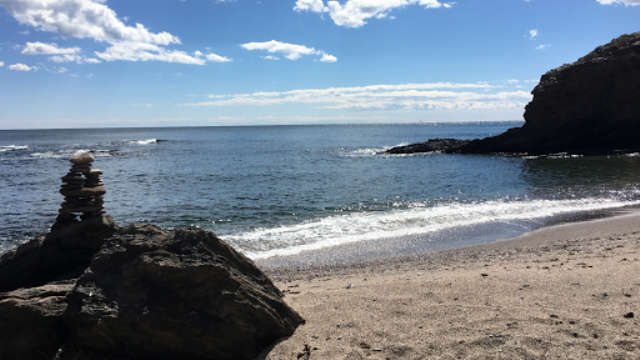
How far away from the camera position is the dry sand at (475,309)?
442cm

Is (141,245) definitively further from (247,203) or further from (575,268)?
(247,203)

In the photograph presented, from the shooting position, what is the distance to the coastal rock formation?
4.45 metres

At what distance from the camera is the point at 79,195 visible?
6.78 meters

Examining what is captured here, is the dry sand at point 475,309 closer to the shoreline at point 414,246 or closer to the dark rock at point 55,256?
the shoreline at point 414,246

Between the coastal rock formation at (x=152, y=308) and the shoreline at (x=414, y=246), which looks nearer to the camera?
the coastal rock formation at (x=152, y=308)

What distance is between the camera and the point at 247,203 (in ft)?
62.6

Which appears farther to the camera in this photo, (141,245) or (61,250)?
(61,250)

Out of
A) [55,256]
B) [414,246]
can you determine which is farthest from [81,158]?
[414,246]

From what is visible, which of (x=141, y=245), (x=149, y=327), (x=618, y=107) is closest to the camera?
(x=149, y=327)

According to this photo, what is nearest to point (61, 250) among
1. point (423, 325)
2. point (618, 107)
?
point (423, 325)

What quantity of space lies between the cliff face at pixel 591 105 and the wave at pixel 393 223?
28982 mm

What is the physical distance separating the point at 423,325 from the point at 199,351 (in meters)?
2.62

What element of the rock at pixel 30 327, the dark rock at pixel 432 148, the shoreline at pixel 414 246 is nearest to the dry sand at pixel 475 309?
the shoreline at pixel 414 246

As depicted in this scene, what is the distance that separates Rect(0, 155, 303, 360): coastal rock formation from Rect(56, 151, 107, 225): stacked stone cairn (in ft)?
5.60
